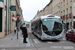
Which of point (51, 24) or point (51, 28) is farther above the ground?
point (51, 24)

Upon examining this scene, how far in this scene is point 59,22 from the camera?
16766 mm

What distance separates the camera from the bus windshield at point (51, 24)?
53.5 ft

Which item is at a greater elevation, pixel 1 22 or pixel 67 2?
pixel 67 2

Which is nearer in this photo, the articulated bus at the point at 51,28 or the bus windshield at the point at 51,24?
the articulated bus at the point at 51,28

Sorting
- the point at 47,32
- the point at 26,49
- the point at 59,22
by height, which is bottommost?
the point at 26,49

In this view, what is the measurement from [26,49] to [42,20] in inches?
249

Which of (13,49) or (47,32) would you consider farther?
(47,32)

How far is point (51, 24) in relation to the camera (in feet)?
53.8

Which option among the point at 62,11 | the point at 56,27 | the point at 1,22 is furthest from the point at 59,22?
the point at 62,11

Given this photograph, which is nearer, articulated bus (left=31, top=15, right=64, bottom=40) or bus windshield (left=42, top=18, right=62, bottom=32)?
articulated bus (left=31, top=15, right=64, bottom=40)

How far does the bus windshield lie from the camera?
642 inches

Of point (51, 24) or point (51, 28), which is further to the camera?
point (51, 24)

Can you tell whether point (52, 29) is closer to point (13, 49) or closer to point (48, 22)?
point (48, 22)

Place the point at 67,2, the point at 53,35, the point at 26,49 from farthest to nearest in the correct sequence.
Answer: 1. the point at 67,2
2. the point at 53,35
3. the point at 26,49
